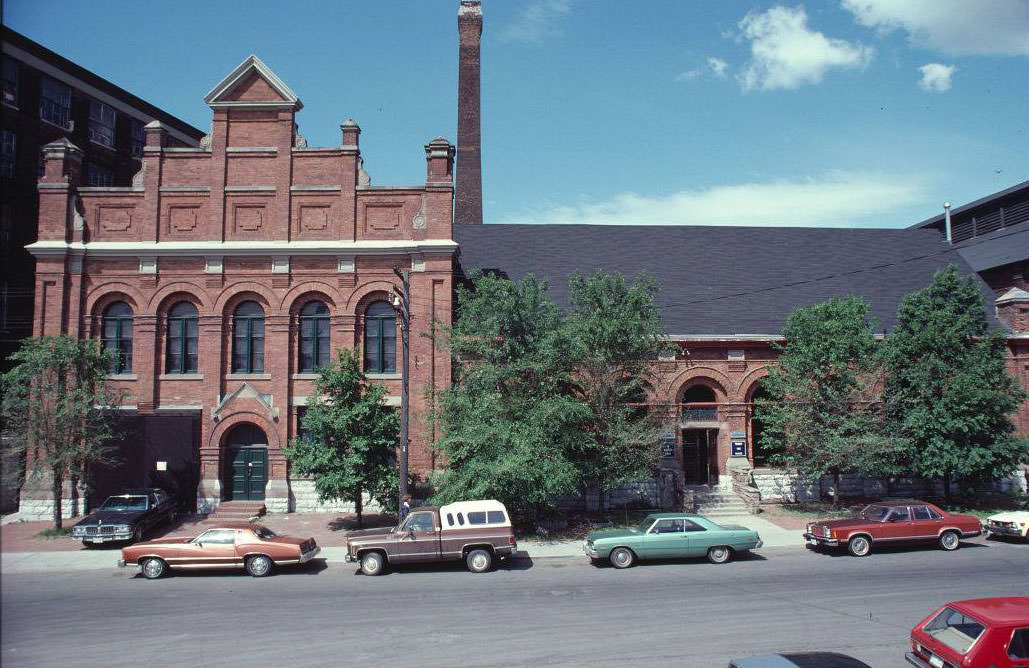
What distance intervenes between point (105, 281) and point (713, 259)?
25.3 meters

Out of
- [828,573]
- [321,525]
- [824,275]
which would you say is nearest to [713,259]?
[824,275]

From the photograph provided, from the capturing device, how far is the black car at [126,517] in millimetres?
19938

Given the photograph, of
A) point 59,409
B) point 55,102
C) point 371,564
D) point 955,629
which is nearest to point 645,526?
point 371,564

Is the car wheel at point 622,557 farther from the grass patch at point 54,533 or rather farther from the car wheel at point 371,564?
the grass patch at point 54,533

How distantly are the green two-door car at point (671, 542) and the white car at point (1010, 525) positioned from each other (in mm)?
7688

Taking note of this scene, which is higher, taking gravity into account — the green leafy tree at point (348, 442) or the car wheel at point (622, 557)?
the green leafy tree at point (348, 442)

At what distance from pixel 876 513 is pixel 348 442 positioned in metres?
15.4

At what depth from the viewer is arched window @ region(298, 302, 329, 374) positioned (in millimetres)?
25734

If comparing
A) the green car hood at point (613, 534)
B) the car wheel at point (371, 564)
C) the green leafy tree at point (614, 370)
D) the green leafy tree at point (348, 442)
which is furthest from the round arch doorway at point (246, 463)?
the green car hood at point (613, 534)

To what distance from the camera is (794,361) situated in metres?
24.3

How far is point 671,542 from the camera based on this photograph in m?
17.9

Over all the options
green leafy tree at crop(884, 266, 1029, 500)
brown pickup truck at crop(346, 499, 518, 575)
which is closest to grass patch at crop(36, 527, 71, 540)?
brown pickup truck at crop(346, 499, 518, 575)

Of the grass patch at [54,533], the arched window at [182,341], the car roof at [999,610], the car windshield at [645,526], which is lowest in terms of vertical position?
the grass patch at [54,533]

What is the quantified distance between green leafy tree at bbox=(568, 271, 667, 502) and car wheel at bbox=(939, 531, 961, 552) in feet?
26.3
